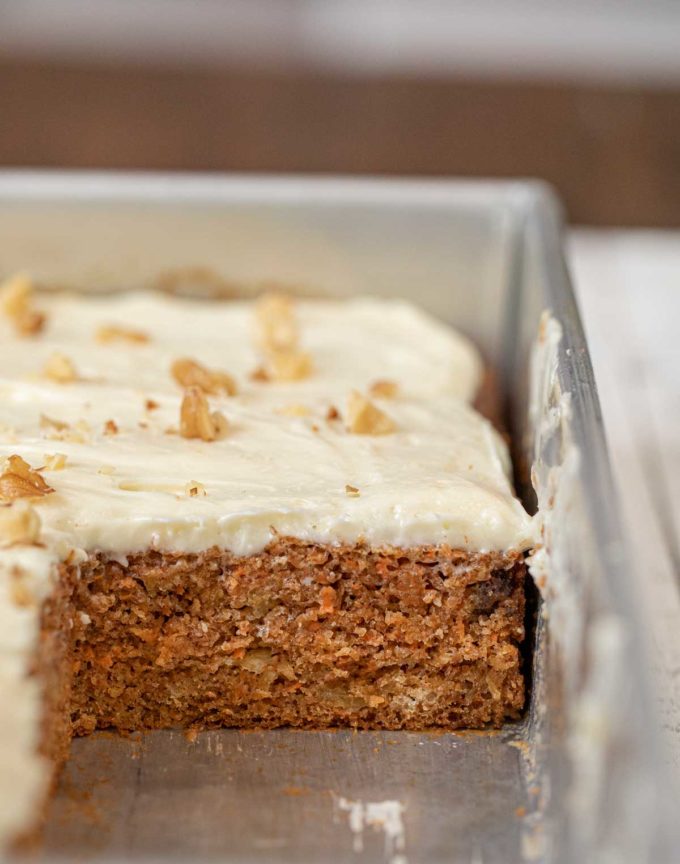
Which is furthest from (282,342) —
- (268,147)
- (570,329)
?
(268,147)

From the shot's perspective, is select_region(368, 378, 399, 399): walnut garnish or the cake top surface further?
select_region(368, 378, 399, 399): walnut garnish

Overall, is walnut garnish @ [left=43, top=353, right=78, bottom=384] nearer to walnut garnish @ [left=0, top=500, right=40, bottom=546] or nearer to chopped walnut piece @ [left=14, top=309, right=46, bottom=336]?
chopped walnut piece @ [left=14, top=309, right=46, bottom=336]

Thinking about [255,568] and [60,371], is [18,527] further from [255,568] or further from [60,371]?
[60,371]

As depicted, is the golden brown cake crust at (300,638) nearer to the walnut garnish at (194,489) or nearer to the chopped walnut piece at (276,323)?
the walnut garnish at (194,489)

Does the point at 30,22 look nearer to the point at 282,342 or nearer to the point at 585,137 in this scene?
the point at 585,137

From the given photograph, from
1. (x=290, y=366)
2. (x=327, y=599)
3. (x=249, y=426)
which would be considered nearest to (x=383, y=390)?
(x=290, y=366)

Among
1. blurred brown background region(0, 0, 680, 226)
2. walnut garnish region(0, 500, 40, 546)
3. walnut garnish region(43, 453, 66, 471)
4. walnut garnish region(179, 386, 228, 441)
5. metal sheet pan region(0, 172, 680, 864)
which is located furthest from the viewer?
blurred brown background region(0, 0, 680, 226)

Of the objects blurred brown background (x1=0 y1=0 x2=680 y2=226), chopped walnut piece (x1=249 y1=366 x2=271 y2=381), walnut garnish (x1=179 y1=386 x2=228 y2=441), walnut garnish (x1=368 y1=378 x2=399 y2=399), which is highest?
blurred brown background (x1=0 y1=0 x2=680 y2=226)

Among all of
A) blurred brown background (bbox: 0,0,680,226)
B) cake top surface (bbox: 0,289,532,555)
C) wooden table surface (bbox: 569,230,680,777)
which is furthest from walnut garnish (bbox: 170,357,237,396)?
blurred brown background (bbox: 0,0,680,226)

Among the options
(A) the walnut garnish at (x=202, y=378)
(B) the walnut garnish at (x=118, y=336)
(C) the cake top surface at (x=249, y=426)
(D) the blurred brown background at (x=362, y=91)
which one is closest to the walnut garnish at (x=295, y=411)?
(C) the cake top surface at (x=249, y=426)
